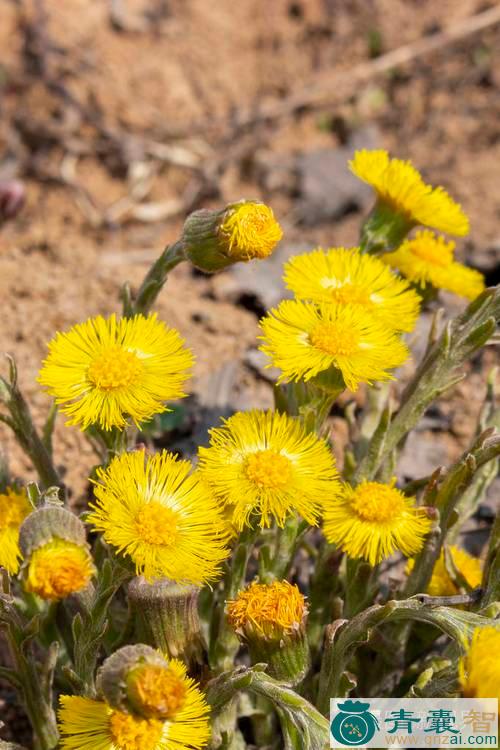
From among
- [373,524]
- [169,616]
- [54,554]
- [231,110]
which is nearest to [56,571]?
[54,554]

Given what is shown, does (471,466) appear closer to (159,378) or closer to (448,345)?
(448,345)

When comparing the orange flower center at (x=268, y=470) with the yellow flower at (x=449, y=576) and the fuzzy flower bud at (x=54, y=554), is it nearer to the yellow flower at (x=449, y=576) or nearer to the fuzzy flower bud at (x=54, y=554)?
the fuzzy flower bud at (x=54, y=554)

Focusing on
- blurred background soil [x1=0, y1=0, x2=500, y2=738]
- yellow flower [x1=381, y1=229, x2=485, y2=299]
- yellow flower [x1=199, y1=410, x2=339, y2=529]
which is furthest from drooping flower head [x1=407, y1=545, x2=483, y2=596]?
blurred background soil [x1=0, y1=0, x2=500, y2=738]

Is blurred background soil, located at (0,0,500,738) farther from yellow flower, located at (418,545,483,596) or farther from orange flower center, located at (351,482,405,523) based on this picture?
orange flower center, located at (351,482,405,523)

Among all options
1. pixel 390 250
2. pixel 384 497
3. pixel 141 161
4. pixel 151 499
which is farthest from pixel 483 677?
pixel 141 161

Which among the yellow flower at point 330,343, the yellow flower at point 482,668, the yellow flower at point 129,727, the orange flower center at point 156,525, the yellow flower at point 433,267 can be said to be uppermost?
the yellow flower at point 433,267

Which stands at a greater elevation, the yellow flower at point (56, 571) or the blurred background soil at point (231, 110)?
the blurred background soil at point (231, 110)

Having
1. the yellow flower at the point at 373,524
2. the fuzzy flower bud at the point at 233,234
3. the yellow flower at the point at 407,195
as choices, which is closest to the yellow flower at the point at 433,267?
the yellow flower at the point at 407,195

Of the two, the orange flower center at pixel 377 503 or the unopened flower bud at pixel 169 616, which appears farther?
the orange flower center at pixel 377 503
